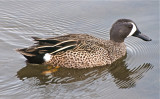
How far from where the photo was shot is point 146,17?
11375mm

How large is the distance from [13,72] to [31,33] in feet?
6.52

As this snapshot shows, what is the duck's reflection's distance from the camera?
887 centimetres

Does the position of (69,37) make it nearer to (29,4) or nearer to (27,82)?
(27,82)

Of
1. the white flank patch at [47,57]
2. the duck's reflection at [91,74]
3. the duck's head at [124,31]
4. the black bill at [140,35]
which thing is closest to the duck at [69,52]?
the white flank patch at [47,57]

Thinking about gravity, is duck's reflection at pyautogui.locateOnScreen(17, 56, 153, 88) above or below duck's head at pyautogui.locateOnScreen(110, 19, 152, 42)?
below

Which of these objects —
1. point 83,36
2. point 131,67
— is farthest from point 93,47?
point 131,67

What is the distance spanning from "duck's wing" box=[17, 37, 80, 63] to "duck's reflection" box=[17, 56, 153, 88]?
0.93ft

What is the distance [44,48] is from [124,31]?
2229 mm

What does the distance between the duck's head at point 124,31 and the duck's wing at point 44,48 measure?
1.27 metres

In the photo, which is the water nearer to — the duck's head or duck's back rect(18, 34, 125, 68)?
duck's back rect(18, 34, 125, 68)

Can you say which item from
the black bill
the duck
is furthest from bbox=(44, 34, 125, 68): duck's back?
the black bill

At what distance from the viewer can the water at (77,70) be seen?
833 cm

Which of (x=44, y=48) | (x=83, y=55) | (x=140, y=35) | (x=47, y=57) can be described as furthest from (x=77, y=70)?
(x=140, y=35)

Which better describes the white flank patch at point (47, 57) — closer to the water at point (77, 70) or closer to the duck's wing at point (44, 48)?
the duck's wing at point (44, 48)
